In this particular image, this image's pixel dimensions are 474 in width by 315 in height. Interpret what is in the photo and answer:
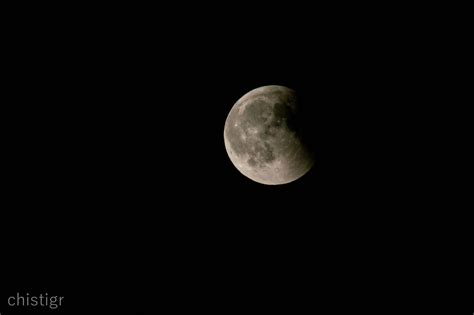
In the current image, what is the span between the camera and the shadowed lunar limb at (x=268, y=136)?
3.99 m

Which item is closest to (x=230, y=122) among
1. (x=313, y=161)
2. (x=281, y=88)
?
(x=281, y=88)

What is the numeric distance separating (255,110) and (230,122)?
47 cm

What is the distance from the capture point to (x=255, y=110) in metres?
4.05

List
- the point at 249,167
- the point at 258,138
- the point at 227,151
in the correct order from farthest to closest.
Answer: the point at 227,151 → the point at 249,167 → the point at 258,138

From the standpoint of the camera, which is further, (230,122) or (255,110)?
(230,122)

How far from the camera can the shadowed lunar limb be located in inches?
157

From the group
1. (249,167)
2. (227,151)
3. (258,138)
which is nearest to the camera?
(258,138)

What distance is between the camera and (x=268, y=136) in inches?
156

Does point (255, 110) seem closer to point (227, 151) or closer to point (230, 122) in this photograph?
point (230, 122)

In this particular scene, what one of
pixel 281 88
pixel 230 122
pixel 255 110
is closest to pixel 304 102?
pixel 281 88

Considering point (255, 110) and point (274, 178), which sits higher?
point (255, 110)

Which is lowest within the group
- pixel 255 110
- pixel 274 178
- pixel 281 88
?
pixel 274 178

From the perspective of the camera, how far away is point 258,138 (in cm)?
401

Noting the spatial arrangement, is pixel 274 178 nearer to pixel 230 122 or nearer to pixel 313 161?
pixel 313 161
